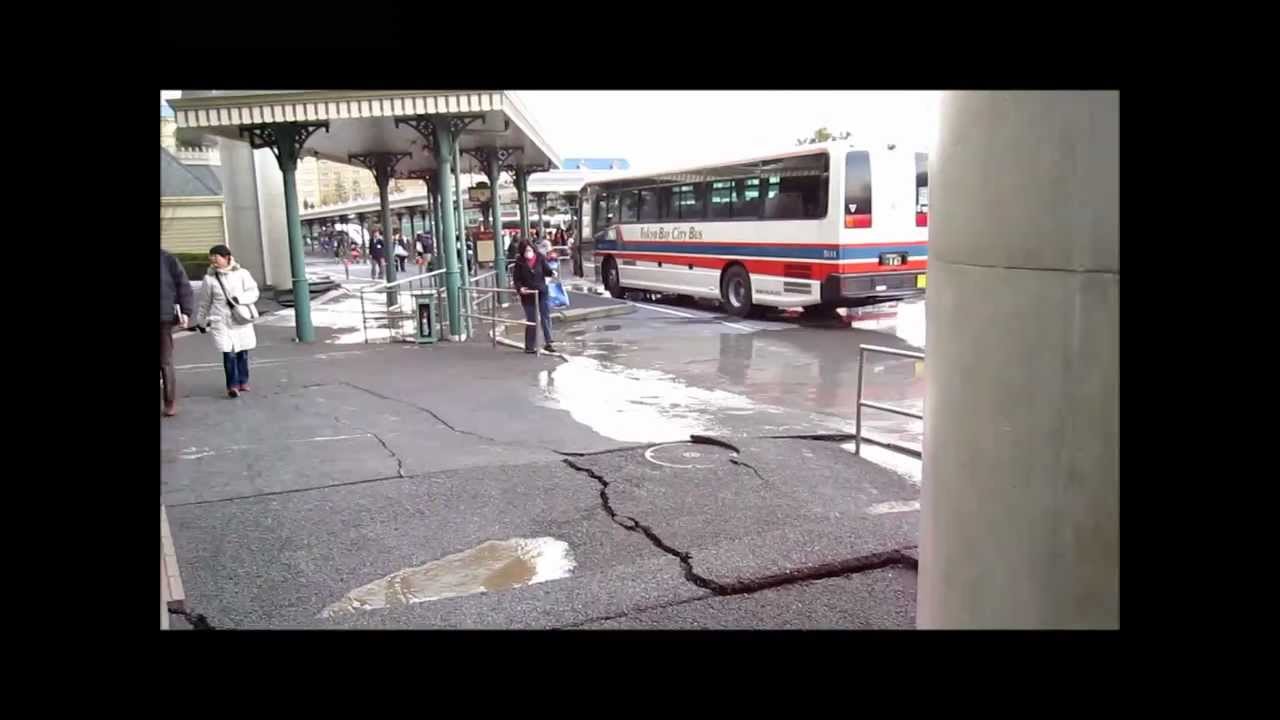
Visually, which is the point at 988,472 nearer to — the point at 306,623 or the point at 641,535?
the point at 641,535

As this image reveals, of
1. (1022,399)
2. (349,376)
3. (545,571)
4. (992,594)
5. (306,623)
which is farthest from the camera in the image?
(349,376)

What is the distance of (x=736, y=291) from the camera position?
1875 cm

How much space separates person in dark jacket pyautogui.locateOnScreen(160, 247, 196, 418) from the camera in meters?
8.69

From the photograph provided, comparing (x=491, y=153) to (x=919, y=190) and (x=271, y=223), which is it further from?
(x=919, y=190)

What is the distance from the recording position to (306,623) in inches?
183

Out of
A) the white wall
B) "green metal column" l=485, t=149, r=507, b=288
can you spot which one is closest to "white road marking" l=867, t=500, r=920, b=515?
"green metal column" l=485, t=149, r=507, b=288

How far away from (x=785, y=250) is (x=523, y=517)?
12027 millimetres

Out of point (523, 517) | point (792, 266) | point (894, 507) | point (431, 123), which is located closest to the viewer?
point (523, 517)

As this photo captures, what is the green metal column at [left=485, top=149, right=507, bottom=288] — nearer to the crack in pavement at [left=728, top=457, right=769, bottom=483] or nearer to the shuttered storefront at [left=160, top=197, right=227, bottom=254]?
the shuttered storefront at [left=160, top=197, right=227, bottom=254]

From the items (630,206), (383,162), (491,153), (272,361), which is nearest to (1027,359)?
(272,361)

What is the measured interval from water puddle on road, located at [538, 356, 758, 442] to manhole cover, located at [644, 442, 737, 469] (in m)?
0.30

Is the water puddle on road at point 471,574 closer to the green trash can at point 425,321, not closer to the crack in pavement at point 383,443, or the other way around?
the crack in pavement at point 383,443
